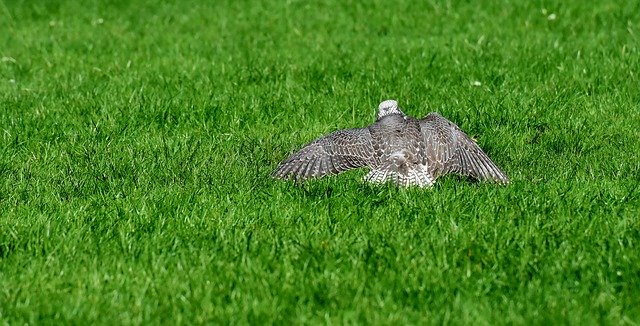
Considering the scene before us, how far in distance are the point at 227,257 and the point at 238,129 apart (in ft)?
9.83

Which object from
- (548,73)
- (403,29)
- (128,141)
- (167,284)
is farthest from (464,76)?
(167,284)

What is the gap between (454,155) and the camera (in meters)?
7.48

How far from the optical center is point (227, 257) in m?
5.92

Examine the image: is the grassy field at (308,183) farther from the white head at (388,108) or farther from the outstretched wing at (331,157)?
the white head at (388,108)

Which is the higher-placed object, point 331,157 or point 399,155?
point 399,155

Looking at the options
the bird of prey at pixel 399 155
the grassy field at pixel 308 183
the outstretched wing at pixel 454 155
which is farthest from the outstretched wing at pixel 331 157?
the outstretched wing at pixel 454 155

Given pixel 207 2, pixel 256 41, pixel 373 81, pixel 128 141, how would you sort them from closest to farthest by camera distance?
pixel 128 141, pixel 373 81, pixel 256 41, pixel 207 2

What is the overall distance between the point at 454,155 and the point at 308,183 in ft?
3.29

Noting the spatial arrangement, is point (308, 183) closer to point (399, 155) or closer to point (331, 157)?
point (331, 157)

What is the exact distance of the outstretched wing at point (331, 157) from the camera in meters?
7.43

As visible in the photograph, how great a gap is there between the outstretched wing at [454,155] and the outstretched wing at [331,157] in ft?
1.26

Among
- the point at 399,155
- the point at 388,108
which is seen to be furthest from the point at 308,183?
the point at 388,108

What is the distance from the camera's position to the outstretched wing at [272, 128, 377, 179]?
743cm

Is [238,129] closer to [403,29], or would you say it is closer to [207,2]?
[403,29]
